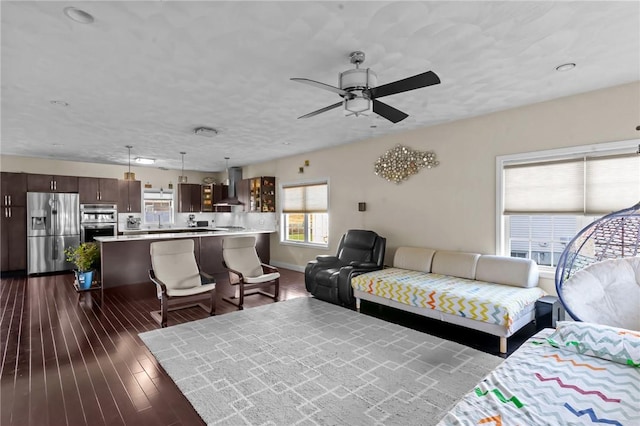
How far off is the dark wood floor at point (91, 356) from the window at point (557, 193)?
3.82 feet

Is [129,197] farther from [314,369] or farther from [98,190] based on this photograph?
[314,369]

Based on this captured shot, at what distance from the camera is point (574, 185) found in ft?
12.4

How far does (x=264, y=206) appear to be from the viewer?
8055 millimetres

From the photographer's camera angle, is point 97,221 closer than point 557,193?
No

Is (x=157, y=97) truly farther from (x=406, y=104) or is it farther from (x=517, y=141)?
(x=517, y=141)

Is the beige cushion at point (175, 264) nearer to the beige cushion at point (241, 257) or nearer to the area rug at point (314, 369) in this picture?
the beige cushion at point (241, 257)

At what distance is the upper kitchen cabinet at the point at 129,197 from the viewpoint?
27.2 feet

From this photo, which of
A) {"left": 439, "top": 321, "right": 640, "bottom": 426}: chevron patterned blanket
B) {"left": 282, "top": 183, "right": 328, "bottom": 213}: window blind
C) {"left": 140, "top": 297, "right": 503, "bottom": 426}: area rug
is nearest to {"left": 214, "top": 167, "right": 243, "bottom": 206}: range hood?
{"left": 282, "top": 183, "right": 328, "bottom": 213}: window blind

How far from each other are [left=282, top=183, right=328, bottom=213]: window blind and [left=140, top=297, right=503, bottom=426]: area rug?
3.18 m

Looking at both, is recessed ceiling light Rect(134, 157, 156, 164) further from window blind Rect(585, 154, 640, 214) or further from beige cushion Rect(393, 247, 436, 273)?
window blind Rect(585, 154, 640, 214)

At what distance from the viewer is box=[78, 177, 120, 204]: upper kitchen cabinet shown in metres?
7.66

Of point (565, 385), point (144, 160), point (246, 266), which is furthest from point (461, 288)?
point (144, 160)

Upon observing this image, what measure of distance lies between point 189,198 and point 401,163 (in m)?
6.75

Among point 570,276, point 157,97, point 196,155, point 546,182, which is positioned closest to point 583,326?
point 570,276
